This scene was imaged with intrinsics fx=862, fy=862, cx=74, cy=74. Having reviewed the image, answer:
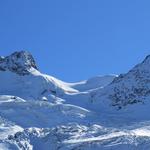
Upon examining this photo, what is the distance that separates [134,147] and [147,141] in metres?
3.73

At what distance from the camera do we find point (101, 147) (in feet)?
654

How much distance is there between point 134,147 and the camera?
197625mm

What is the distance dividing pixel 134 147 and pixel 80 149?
12459 mm

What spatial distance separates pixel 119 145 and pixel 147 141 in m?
6.55

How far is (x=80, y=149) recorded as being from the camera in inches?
7835

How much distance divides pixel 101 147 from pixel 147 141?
10.7 meters

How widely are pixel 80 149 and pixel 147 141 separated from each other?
51.2ft

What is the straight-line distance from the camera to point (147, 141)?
199250 millimetres

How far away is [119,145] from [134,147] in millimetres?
3654
